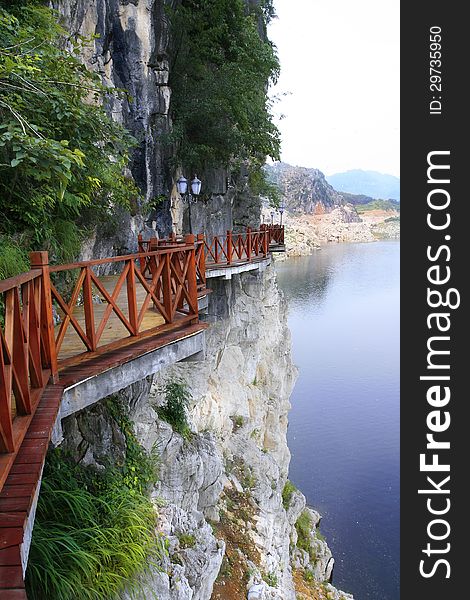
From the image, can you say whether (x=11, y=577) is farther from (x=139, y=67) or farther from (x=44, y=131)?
(x=139, y=67)

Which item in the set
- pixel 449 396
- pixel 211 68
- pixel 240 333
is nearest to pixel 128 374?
pixel 449 396

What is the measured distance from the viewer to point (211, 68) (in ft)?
50.1

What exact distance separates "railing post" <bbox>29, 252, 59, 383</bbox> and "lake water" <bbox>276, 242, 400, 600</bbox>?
1858 cm

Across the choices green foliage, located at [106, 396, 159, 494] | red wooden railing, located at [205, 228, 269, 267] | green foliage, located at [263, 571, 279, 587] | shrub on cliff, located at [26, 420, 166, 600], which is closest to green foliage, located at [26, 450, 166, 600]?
shrub on cliff, located at [26, 420, 166, 600]

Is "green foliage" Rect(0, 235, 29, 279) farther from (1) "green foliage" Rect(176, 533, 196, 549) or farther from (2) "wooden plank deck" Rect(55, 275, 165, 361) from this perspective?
(1) "green foliage" Rect(176, 533, 196, 549)

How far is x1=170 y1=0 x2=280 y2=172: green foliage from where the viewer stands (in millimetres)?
13531

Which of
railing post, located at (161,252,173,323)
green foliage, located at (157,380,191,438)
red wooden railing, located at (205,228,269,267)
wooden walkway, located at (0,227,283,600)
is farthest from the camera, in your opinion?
red wooden railing, located at (205,228,269,267)

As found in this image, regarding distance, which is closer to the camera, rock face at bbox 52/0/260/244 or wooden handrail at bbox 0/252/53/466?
wooden handrail at bbox 0/252/53/466

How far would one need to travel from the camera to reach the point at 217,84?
1354cm

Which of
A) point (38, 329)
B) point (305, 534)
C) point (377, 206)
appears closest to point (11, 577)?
point (38, 329)

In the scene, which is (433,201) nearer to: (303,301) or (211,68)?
(211,68)

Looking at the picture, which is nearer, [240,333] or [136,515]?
[136,515]

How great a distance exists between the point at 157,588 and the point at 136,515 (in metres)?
0.78

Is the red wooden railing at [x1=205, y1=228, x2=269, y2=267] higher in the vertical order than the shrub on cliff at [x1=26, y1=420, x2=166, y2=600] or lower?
higher
